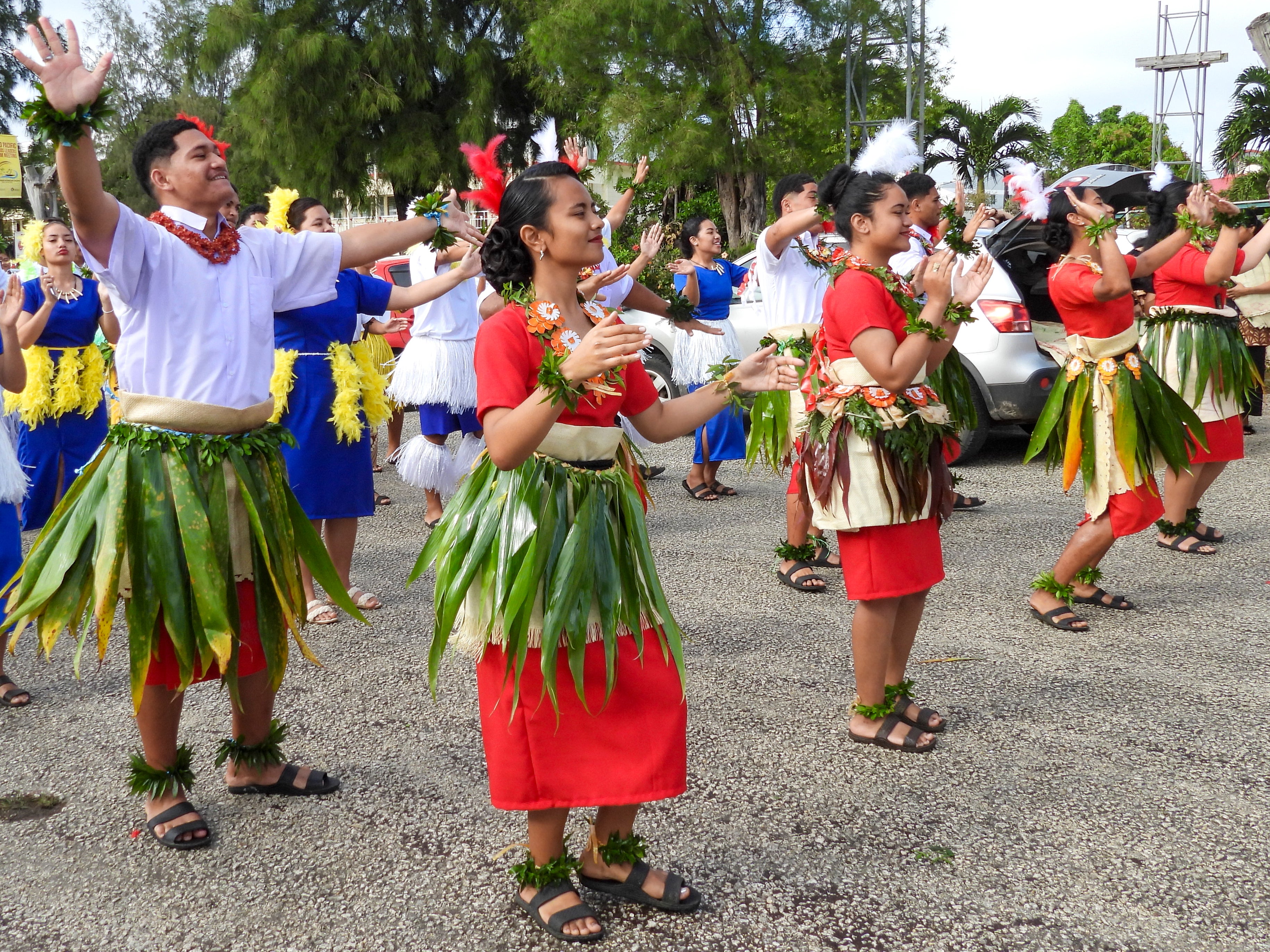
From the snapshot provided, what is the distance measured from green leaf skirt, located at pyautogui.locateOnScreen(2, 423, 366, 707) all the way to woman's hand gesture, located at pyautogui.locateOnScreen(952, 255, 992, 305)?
6.19 feet

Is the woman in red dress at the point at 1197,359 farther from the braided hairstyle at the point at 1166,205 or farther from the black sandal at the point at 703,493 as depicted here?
the black sandal at the point at 703,493

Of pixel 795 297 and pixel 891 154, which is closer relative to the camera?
pixel 891 154

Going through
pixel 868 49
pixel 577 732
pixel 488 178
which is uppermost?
pixel 868 49

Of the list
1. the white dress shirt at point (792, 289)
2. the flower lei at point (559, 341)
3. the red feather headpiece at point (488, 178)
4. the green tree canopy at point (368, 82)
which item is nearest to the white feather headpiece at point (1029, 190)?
the white dress shirt at point (792, 289)

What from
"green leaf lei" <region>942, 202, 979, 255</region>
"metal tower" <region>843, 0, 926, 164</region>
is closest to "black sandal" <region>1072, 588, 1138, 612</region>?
"green leaf lei" <region>942, 202, 979, 255</region>

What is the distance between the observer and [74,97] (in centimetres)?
240

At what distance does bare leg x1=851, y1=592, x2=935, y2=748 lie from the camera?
360 centimetres

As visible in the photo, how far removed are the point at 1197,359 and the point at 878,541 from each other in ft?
10.7

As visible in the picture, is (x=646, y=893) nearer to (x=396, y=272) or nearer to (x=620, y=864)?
(x=620, y=864)

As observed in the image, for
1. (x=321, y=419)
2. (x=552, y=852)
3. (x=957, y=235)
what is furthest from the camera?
(x=321, y=419)

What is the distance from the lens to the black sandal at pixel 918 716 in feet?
12.2

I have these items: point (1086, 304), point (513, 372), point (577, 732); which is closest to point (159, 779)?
→ point (577, 732)

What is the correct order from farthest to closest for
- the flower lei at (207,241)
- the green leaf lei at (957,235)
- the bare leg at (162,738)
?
the green leaf lei at (957,235), the bare leg at (162,738), the flower lei at (207,241)

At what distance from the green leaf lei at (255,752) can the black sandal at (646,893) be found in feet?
3.92
